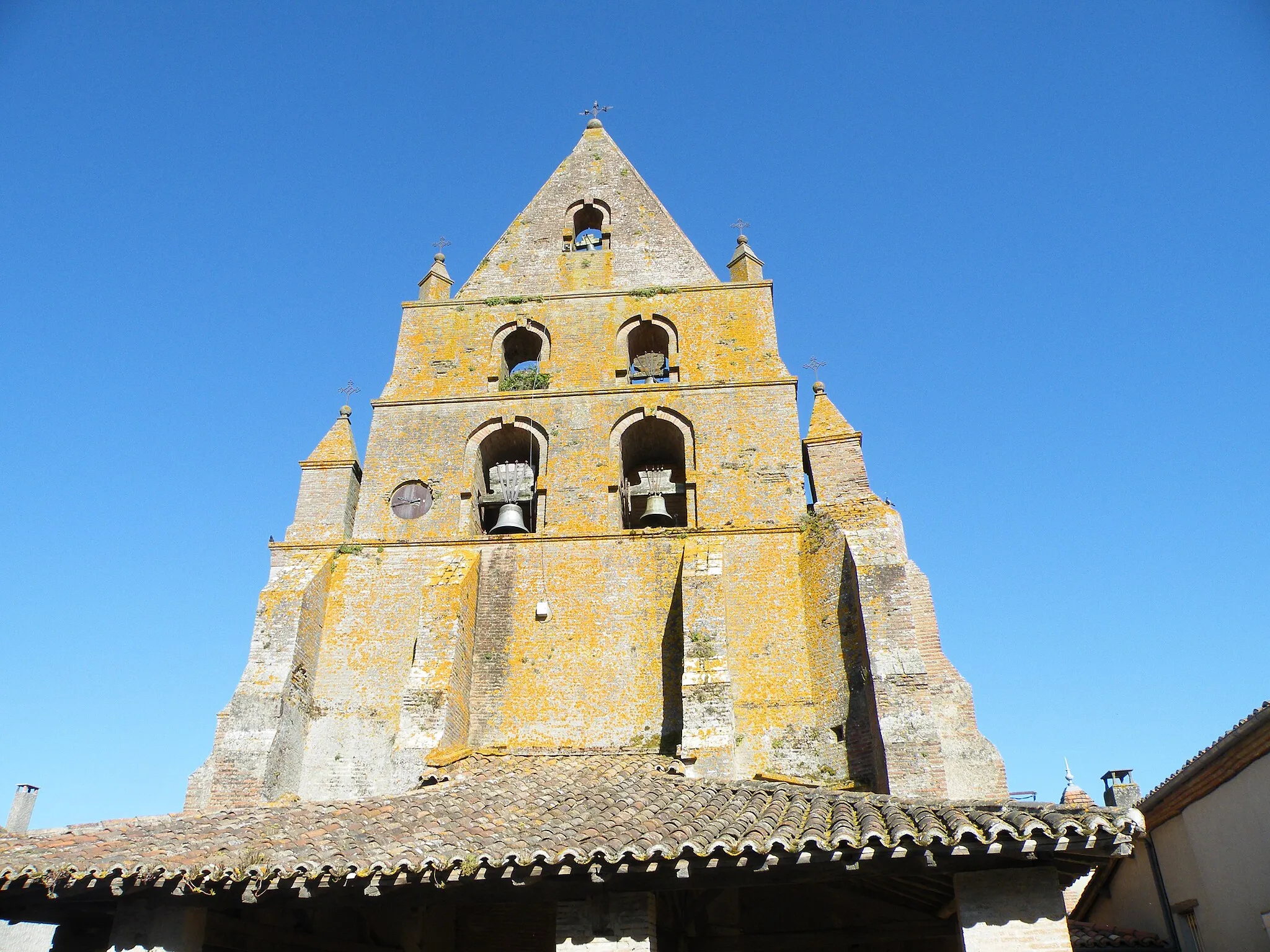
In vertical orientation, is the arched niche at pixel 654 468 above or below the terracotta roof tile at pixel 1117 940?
above

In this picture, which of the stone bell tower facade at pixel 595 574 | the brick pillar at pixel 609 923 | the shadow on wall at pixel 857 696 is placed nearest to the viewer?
the brick pillar at pixel 609 923

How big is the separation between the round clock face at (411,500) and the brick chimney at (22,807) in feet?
40.2

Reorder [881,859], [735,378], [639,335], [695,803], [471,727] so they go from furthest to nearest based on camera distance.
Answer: [639,335], [735,378], [471,727], [695,803], [881,859]

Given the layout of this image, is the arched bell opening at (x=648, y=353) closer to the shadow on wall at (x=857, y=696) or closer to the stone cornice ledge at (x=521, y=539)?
the stone cornice ledge at (x=521, y=539)

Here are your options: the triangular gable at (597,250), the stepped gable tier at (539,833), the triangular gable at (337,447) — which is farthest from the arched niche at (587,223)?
the stepped gable tier at (539,833)

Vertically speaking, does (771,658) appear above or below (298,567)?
below

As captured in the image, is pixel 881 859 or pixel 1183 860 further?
pixel 1183 860

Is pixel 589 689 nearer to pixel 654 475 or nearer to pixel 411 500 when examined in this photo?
pixel 654 475

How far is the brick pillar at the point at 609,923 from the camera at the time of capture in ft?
25.8

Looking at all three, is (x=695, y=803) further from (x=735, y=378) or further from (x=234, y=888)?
(x=735, y=378)

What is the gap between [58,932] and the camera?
9547 millimetres

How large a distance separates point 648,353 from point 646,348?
32cm

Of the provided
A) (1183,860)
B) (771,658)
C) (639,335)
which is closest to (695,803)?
(771,658)

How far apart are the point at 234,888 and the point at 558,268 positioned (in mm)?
14601
